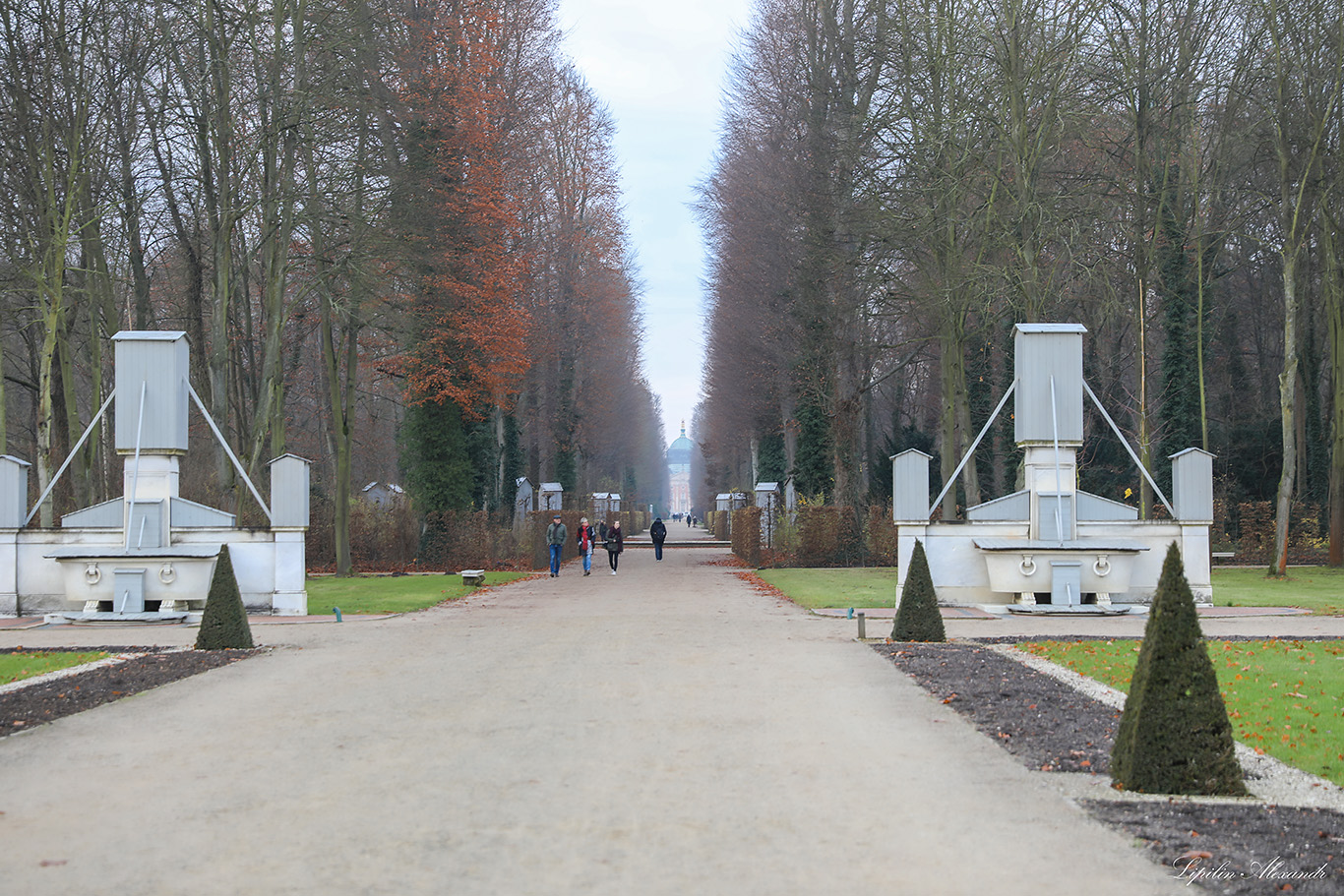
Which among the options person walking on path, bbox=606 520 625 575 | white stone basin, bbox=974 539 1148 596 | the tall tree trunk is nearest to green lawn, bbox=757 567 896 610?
white stone basin, bbox=974 539 1148 596

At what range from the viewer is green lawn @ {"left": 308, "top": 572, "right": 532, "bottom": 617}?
20742mm

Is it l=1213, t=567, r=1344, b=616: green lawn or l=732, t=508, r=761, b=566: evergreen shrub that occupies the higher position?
l=732, t=508, r=761, b=566: evergreen shrub

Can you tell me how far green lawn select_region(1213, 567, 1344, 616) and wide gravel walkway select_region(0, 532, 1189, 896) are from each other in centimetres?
1114

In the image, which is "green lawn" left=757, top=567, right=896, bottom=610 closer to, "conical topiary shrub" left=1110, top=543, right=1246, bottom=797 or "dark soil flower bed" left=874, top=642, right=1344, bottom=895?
"dark soil flower bed" left=874, top=642, right=1344, bottom=895

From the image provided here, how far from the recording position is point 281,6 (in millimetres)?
23812

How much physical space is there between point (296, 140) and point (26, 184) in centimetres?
518

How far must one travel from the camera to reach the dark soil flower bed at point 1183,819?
5266 mm

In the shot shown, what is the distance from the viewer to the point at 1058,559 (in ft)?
63.3

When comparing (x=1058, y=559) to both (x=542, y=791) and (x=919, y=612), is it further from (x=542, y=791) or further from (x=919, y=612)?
(x=542, y=791)

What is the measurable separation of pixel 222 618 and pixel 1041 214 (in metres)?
17.4

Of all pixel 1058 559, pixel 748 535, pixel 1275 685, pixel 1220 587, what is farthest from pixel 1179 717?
pixel 748 535

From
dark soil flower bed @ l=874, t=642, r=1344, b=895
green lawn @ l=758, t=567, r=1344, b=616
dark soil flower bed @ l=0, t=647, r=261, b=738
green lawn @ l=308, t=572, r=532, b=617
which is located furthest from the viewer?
green lawn @ l=308, t=572, r=532, b=617

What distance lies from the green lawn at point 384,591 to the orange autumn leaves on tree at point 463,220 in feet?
20.1

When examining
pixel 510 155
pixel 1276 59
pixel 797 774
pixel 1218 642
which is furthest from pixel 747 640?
pixel 510 155
